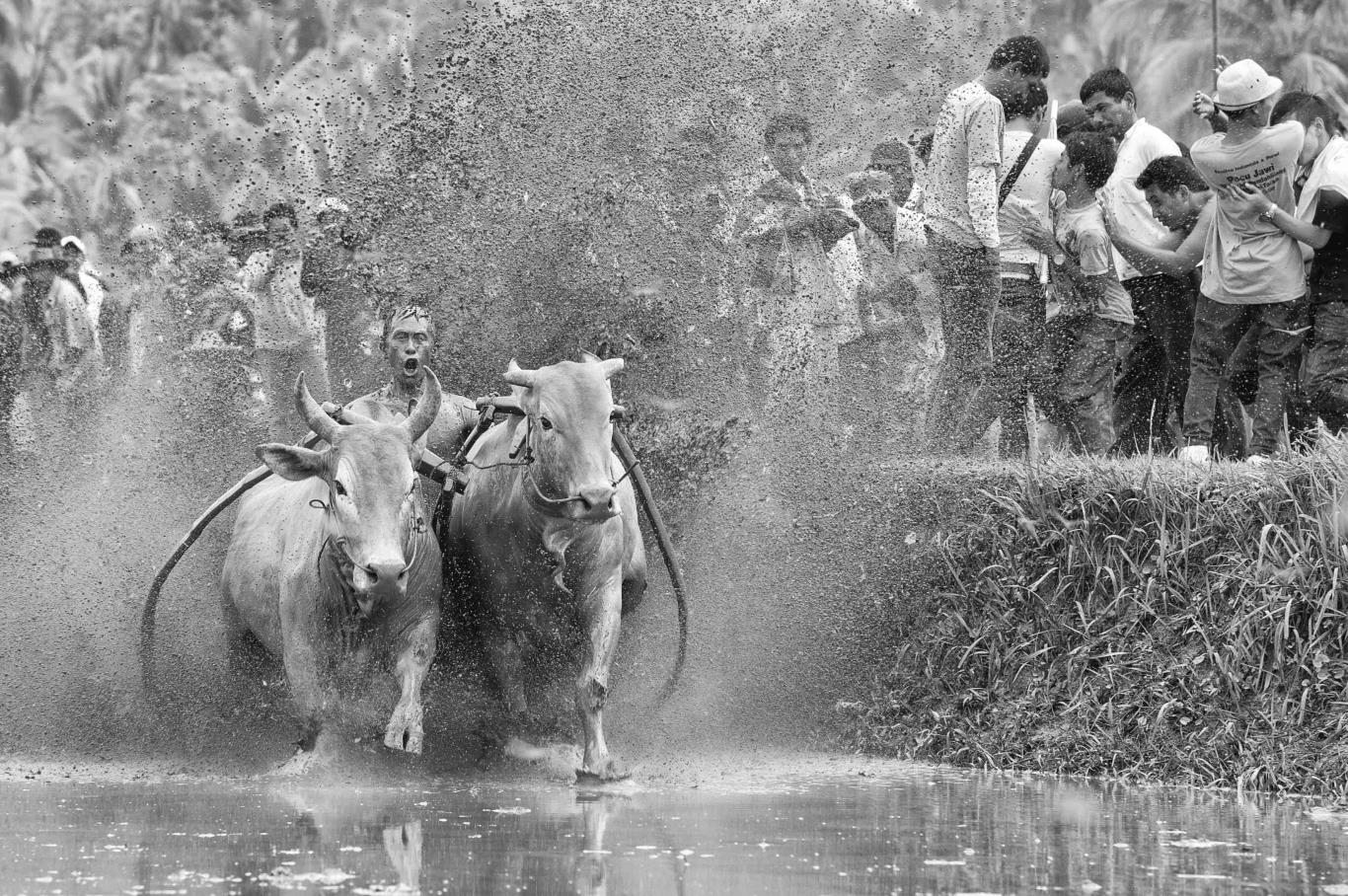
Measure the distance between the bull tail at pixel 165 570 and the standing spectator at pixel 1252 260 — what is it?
4.38 m

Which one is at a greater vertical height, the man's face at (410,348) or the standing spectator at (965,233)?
the standing spectator at (965,233)

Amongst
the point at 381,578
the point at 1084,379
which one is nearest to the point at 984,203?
the point at 1084,379

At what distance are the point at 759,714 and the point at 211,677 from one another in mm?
2645

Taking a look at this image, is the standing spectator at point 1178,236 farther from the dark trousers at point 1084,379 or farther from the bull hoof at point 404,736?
the bull hoof at point 404,736

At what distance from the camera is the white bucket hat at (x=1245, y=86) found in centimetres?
1066

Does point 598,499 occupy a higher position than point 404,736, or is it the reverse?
point 598,499

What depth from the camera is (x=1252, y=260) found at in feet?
35.6

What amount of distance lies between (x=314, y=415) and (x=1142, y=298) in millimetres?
5107

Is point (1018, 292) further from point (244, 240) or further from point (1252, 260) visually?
point (244, 240)

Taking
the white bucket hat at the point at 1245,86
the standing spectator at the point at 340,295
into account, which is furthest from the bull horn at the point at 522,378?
the white bucket hat at the point at 1245,86

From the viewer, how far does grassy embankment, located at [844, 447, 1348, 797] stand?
29.6ft

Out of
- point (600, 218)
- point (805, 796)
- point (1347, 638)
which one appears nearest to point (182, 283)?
point (600, 218)

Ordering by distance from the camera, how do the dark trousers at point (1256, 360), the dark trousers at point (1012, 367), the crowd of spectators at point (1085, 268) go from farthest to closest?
the dark trousers at point (1012, 367), the crowd of spectators at point (1085, 268), the dark trousers at point (1256, 360)

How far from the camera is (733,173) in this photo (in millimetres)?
12062
